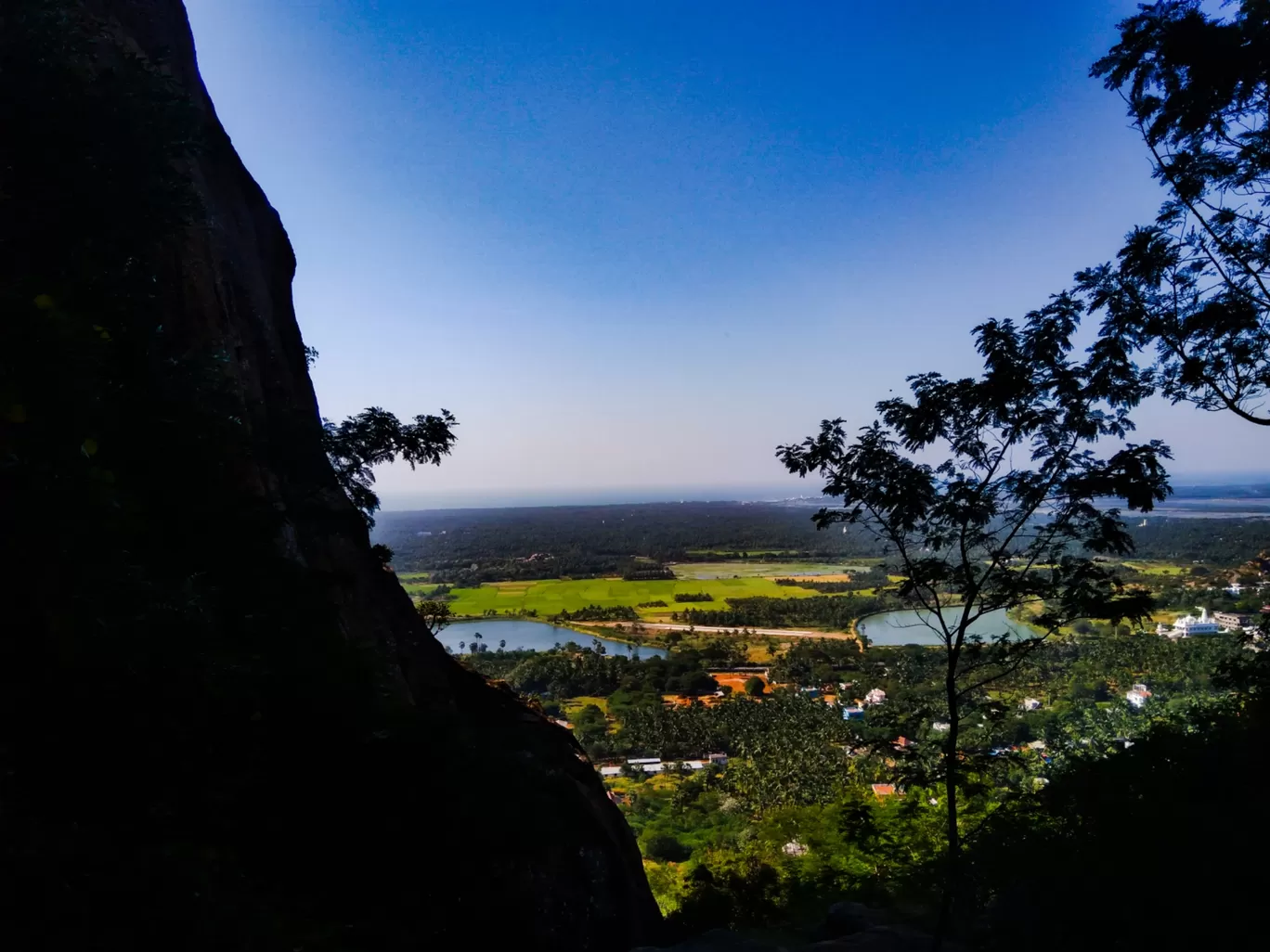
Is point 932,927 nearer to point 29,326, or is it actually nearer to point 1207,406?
point 1207,406

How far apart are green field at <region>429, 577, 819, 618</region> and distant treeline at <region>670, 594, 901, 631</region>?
515 cm

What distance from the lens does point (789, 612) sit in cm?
9850

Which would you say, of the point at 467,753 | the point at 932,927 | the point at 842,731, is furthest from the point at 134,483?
the point at 842,731

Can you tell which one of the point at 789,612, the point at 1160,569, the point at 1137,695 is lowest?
the point at 789,612

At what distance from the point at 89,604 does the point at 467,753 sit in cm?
386

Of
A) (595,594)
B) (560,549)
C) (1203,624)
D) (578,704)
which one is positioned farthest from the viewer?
(560,549)

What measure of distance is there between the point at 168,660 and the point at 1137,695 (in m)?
51.9

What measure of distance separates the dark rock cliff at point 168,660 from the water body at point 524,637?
7383cm

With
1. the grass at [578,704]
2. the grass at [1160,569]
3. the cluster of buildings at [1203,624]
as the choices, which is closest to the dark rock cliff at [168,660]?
the grass at [578,704]

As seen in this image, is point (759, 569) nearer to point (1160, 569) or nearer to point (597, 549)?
point (597, 549)

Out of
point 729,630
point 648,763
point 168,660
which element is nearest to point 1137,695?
point 648,763

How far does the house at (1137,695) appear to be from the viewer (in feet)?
117

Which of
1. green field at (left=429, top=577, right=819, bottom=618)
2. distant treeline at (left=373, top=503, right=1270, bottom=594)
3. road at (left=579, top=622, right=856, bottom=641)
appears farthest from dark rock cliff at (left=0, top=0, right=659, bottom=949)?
distant treeline at (left=373, top=503, right=1270, bottom=594)

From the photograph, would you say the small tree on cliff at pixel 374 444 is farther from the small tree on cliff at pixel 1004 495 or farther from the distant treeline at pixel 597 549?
the distant treeline at pixel 597 549
